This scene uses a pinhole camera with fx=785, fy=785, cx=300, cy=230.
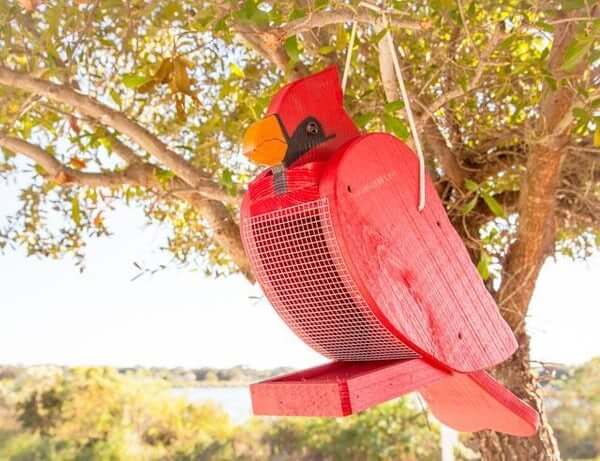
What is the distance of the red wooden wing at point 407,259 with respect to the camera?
75cm

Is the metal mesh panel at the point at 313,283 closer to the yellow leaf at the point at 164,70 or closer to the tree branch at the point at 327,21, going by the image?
the tree branch at the point at 327,21

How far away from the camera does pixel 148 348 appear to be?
15.6 ft

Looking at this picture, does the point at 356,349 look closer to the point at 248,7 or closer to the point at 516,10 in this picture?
the point at 248,7

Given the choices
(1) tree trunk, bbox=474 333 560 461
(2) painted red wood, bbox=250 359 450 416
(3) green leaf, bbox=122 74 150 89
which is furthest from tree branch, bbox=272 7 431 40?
(1) tree trunk, bbox=474 333 560 461

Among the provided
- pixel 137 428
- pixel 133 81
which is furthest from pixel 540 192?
pixel 137 428

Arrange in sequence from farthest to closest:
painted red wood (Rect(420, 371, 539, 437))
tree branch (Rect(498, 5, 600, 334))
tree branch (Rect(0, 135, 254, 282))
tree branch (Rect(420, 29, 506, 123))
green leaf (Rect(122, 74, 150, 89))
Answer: tree branch (Rect(0, 135, 254, 282)), tree branch (Rect(498, 5, 600, 334)), tree branch (Rect(420, 29, 506, 123)), green leaf (Rect(122, 74, 150, 89)), painted red wood (Rect(420, 371, 539, 437))

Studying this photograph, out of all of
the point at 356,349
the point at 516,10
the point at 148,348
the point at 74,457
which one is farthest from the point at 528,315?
the point at 74,457

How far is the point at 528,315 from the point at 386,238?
1370mm

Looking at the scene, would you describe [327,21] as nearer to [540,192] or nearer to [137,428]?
[540,192]

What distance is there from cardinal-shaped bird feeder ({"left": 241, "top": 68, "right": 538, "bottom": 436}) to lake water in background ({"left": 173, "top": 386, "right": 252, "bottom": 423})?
170 inches

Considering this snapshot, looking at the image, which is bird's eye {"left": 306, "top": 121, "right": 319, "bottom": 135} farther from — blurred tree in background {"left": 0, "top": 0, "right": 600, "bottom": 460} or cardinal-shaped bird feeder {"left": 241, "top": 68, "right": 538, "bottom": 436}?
blurred tree in background {"left": 0, "top": 0, "right": 600, "bottom": 460}

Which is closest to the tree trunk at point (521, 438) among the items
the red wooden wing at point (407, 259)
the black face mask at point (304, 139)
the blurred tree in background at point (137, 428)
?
the red wooden wing at point (407, 259)

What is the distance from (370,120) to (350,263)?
0.84 m

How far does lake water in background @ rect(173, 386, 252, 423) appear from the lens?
5.12m
